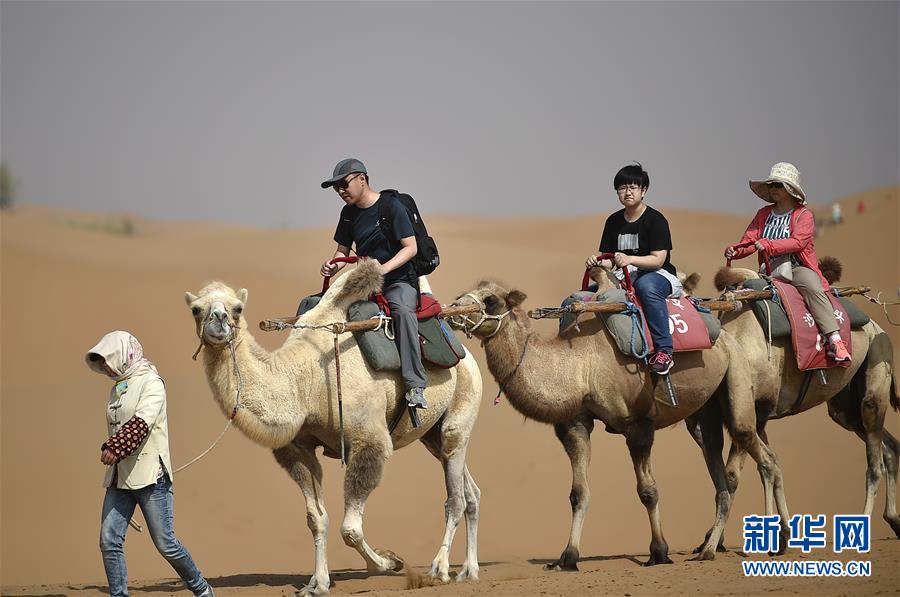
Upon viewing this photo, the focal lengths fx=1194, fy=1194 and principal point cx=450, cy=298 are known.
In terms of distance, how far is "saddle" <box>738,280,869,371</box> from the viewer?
11000mm

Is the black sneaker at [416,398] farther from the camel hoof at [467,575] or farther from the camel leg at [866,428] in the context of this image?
the camel leg at [866,428]

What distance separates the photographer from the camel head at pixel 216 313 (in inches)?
313

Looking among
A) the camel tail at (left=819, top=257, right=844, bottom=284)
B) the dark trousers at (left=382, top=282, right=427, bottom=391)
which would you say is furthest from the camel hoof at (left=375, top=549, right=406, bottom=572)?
Result: the camel tail at (left=819, top=257, right=844, bottom=284)

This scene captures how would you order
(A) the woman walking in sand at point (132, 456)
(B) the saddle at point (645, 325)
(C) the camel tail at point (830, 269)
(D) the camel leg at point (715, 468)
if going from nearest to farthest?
(A) the woman walking in sand at point (132, 456) → (B) the saddle at point (645, 325) → (D) the camel leg at point (715, 468) → (C) the camel tail at point (830, 269)

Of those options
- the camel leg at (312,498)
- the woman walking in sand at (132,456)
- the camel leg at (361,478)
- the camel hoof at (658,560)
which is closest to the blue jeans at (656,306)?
the camel hoof at (658,560)

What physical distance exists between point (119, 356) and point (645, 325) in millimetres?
4505

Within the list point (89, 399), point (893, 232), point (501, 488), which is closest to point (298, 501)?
point (501, 488)

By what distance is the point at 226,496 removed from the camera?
1627cm

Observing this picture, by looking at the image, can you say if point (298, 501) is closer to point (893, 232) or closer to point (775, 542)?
point (775, 542)

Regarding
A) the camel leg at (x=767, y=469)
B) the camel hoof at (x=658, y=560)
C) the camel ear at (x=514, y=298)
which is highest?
the camel ear at (x=514, y=298)

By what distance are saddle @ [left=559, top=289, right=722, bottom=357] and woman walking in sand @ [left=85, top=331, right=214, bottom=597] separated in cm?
394

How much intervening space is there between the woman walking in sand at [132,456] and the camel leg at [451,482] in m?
2.44

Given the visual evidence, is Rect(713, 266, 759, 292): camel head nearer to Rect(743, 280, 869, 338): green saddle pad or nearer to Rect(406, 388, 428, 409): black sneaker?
Rect(743, 280, 869, 338): green saddle pad

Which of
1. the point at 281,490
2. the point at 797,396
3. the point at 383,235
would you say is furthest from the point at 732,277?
the point at 281,490
